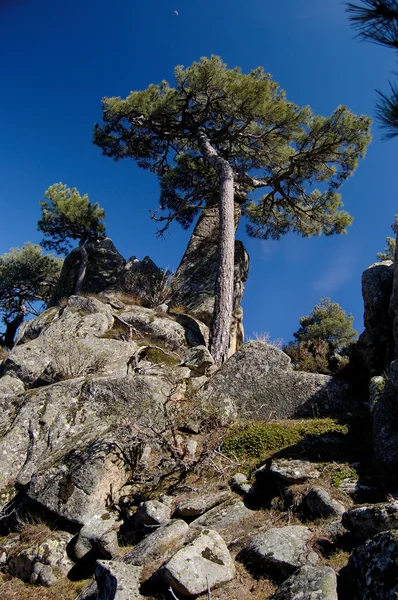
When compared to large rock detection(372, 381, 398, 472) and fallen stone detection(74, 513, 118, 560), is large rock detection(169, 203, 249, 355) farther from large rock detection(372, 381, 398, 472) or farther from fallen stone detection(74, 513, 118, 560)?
fallen stone detection(74, 513, 118, 560)

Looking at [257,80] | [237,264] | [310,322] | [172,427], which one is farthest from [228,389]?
[310,322]

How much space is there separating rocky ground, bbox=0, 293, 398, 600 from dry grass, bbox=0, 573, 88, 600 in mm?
17

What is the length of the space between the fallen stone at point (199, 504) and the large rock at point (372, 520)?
65.6 inches

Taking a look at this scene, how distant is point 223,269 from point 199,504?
28.9ft

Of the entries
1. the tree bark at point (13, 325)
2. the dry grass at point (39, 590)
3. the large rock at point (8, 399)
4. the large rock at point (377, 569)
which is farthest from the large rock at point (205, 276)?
the tree bark at point (13, 325)

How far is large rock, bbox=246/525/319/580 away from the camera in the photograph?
3.42 metres

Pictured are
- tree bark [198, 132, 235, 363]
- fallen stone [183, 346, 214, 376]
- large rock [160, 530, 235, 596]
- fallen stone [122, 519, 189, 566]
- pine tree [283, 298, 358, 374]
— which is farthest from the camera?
pine tree [283, 298, 358, 374]

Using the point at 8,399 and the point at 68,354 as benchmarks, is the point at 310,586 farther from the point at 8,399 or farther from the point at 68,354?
the point at 68,354

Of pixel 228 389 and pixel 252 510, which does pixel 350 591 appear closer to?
pixel 252 510

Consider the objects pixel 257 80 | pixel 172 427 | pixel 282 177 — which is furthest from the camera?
pixel 282 177

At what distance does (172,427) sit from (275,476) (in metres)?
1.75

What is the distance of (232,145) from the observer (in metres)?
A: 18.0

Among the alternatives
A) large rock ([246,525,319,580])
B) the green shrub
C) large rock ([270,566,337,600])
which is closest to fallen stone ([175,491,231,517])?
large rock ([246,525,319,580])

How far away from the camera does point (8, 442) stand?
619 centimetres
